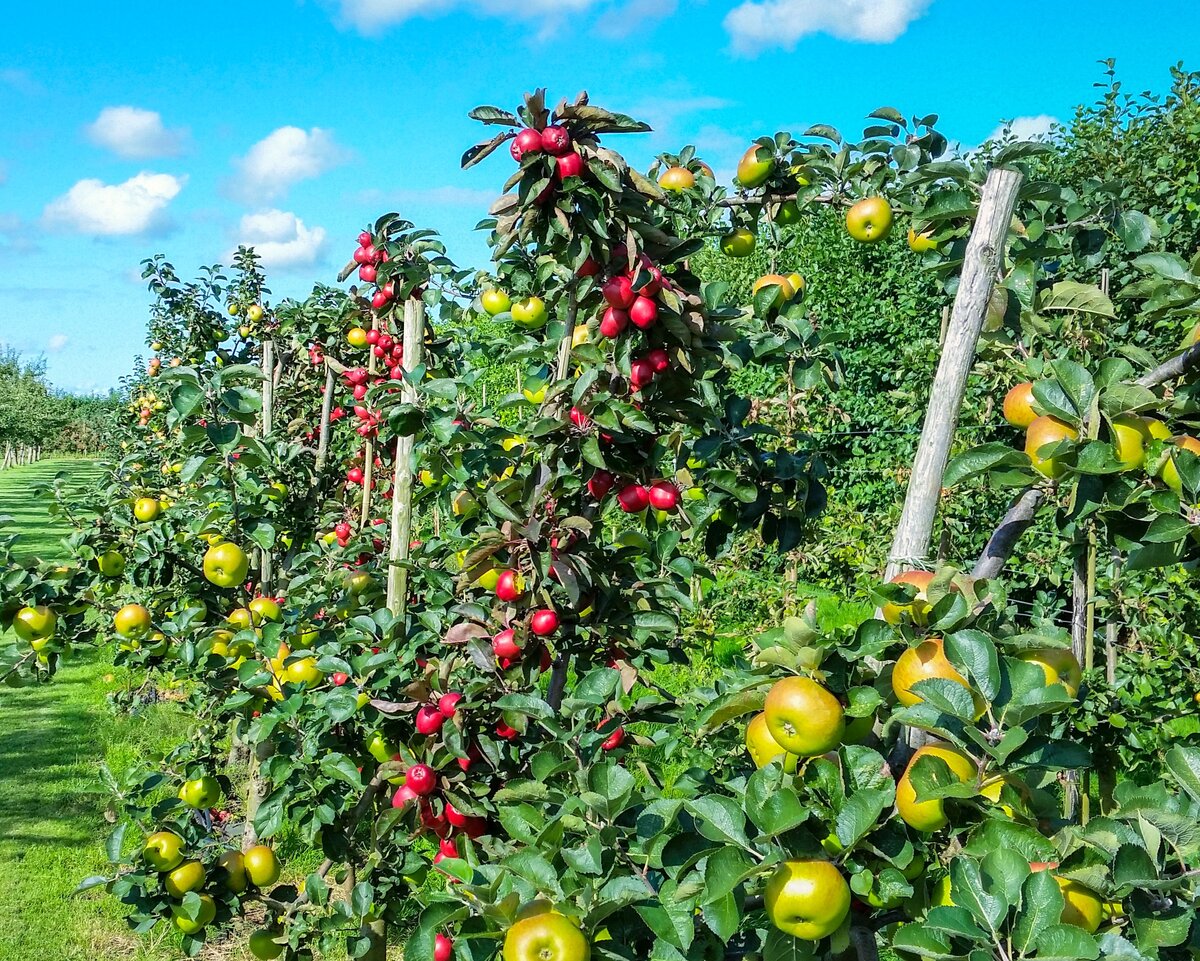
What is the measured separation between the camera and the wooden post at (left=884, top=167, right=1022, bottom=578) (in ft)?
4.40

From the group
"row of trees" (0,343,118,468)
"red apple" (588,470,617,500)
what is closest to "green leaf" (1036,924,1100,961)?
"red apple" (588,470,617,500)

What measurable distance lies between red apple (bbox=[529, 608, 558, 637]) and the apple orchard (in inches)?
0.4

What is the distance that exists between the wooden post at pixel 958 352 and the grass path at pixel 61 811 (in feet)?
7.38

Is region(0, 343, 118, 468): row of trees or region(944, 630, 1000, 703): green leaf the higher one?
region(0, 343, 118, 468): row of trees

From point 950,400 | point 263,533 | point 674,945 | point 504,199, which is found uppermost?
point 504,199

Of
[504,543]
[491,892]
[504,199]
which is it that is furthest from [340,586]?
[491,892]

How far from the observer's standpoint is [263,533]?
232cm

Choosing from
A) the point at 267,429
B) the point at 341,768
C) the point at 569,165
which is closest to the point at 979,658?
the point at 569,165

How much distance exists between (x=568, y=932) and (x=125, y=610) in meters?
1.98

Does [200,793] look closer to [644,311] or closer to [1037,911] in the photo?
[644,311]

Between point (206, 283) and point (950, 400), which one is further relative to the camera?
point (206, 283)

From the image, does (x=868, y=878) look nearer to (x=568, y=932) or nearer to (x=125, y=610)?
(x=568, y=932)

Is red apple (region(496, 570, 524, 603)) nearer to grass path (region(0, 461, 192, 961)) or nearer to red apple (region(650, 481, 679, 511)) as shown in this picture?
red apple (region(650, 481, 679, 511))

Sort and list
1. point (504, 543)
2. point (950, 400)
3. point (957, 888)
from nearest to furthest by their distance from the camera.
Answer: point (957, 888)
point (950, 400)
point (504, 543)
